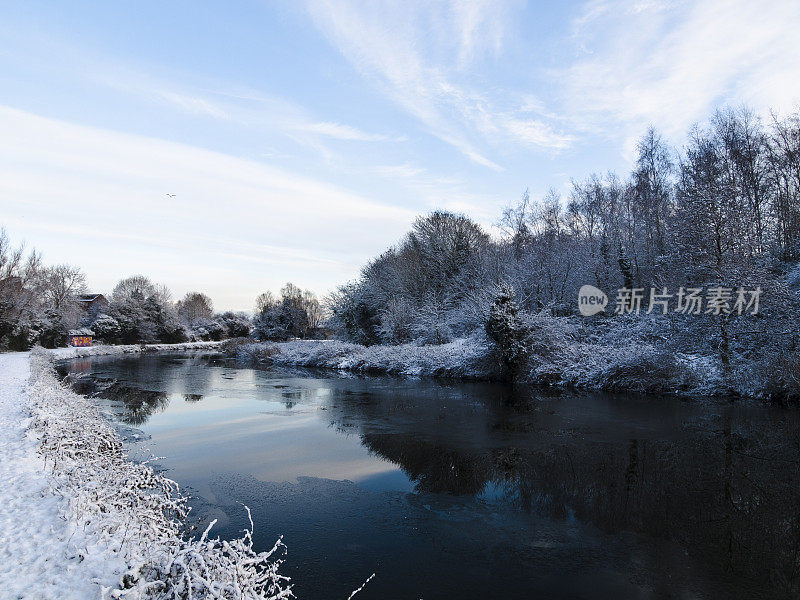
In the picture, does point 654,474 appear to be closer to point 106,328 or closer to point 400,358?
point 400,358

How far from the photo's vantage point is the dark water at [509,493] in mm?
4965

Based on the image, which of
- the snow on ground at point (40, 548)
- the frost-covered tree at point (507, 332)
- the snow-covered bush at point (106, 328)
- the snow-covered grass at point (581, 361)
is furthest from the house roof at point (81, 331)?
the snow on ground at point (40, 548)

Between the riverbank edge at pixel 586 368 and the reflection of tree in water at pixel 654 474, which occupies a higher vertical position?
the riverbank edge at pixel 586 368

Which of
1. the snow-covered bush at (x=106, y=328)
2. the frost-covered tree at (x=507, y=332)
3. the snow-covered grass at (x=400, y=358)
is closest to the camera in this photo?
the frost-covered tree at (x=507, y=332)

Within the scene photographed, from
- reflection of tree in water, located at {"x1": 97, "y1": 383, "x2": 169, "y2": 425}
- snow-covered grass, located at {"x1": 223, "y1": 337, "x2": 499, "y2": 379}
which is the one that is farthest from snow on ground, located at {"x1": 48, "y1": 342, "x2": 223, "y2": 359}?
reflection of tree in water, located at {"x1": 97, "y1": 383, "x2": 169, "y2": 425}

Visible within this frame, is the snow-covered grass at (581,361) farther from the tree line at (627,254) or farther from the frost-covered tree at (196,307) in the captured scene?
the frost-covered tree at (196,307)

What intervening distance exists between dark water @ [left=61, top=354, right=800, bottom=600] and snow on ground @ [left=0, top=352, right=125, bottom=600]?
1.87m

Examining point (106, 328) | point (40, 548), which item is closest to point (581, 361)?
point (40, 548)

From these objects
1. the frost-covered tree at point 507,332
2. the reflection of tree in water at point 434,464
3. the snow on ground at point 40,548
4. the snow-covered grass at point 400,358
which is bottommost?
the reflection of tree in water at point 434,464

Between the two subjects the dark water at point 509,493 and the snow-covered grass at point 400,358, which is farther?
the snow-covered grass at point 400,358

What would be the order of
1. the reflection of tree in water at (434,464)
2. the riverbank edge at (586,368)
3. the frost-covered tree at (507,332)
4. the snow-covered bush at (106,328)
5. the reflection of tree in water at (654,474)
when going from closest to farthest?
the reflection of tree in water at (654,474)
the reflection of tree in water at (434,464)
the riverbank edge at (586,368)
the frost-covered tree at (507,332)
the snow-covered bush at (106,328)

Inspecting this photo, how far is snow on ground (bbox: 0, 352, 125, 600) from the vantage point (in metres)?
3.57

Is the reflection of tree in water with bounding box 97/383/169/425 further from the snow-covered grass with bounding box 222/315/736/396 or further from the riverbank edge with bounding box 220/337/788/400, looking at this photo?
the snow-covered grass with bounding box 222/315/736/396

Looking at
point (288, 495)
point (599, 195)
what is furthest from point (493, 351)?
point (599, 195)
